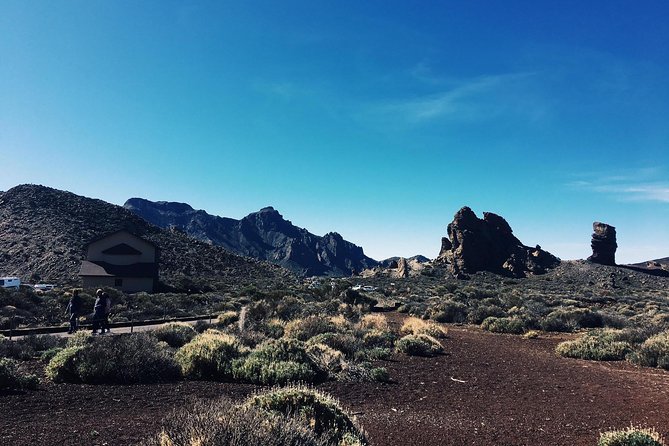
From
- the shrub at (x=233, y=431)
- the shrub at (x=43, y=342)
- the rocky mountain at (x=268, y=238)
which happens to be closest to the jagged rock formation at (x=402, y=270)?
the rocky mountain at (x=268, y=238)

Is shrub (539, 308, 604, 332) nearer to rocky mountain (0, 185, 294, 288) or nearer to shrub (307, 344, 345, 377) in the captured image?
shrub (307, 344, 345, 377)

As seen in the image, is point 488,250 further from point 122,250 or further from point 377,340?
point 377,340

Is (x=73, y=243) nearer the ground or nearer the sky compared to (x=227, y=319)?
nearer the sky

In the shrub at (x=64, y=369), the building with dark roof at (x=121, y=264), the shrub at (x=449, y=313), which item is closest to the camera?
the shrub at (x=64, y=369)

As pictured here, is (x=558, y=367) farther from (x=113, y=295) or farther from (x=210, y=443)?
(x=113, y=295)

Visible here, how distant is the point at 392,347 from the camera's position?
16.0 m

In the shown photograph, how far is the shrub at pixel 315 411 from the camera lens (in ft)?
17.2

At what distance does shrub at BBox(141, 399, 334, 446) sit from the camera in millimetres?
3674

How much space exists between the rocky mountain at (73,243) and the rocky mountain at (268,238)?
8343 centimetres

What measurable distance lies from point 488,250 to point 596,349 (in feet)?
211

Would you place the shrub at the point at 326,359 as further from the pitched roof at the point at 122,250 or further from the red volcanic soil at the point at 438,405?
the pitched roof at the point at 122,250

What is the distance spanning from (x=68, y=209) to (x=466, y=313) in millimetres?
56841

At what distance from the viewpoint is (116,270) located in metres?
40.4

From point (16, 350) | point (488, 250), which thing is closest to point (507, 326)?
point (16, 350)
